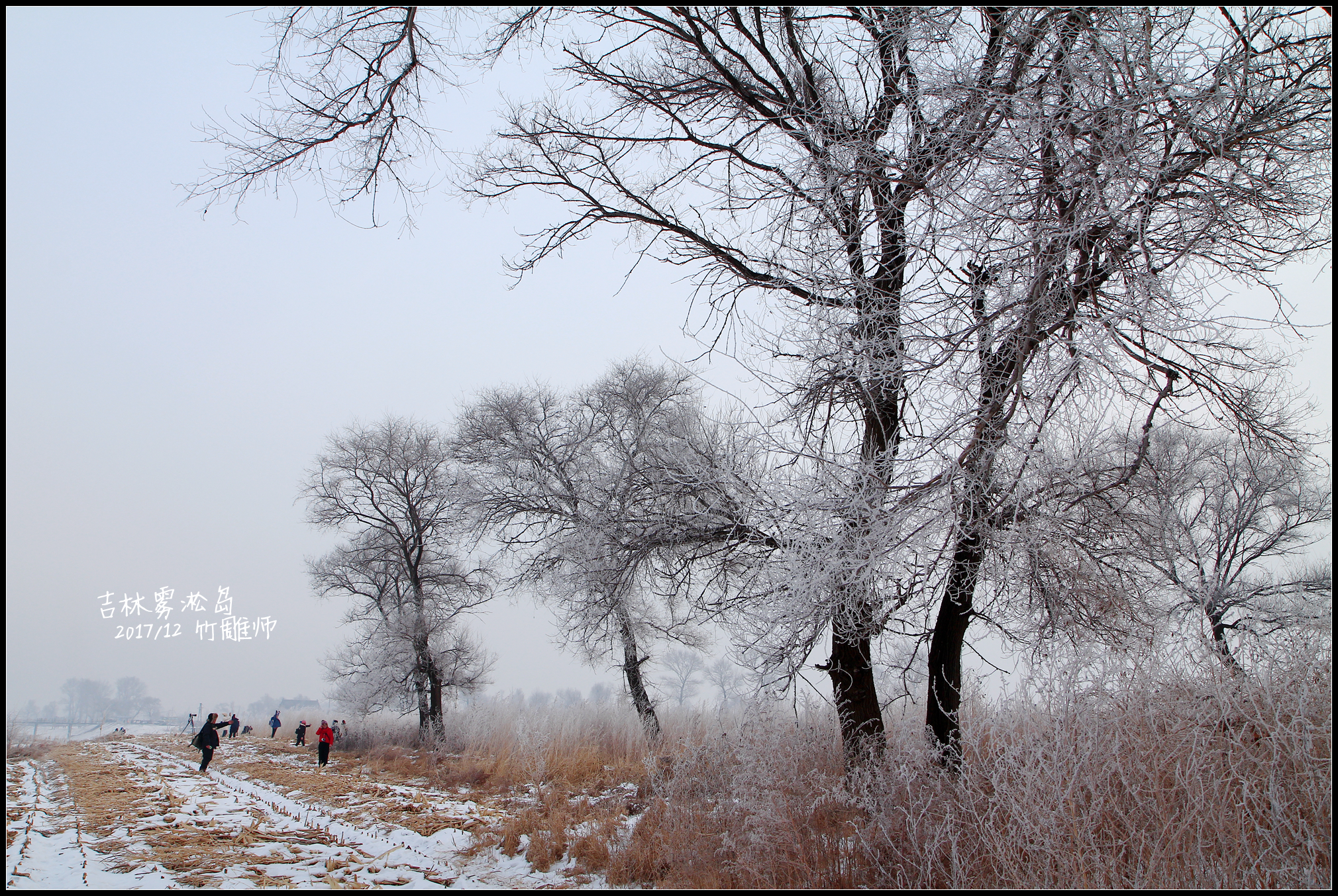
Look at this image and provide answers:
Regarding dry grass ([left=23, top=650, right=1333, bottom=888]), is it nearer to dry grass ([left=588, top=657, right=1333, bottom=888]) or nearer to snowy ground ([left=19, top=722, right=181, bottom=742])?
dry grass ([left=588, top=657, right=1333, bottom=888])

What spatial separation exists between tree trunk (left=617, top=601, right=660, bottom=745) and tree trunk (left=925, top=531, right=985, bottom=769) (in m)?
7.22

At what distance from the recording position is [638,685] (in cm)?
1340

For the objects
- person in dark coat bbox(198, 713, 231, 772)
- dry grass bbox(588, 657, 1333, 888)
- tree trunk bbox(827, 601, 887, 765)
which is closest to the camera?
dry grass bbox(588, 657, 1333, 888)

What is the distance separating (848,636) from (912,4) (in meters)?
5.03

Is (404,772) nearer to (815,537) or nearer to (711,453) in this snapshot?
(711,453)

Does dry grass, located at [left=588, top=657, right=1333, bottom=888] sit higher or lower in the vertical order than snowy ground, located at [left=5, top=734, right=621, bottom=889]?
higher

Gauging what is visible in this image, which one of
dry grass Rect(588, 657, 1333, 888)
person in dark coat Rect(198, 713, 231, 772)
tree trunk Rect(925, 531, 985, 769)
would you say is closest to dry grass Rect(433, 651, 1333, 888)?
dry grass Rect(588, 657, 1333, 888)

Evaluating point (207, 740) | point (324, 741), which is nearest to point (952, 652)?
point (207, 740)

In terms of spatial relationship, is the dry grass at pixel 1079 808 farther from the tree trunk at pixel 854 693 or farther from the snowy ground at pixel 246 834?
the snowy ground at pixel 246 834

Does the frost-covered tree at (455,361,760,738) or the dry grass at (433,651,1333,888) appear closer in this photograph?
the dry grass at (433,651,1333,888)

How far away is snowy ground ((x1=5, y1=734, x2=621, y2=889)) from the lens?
5.57m

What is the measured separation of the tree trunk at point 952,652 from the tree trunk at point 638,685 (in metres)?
7.22

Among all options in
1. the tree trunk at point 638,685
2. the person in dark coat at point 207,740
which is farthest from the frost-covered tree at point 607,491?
the person in dark coat at point 207,740

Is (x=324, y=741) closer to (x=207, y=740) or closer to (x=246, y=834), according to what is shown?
(x=207, y=740)
